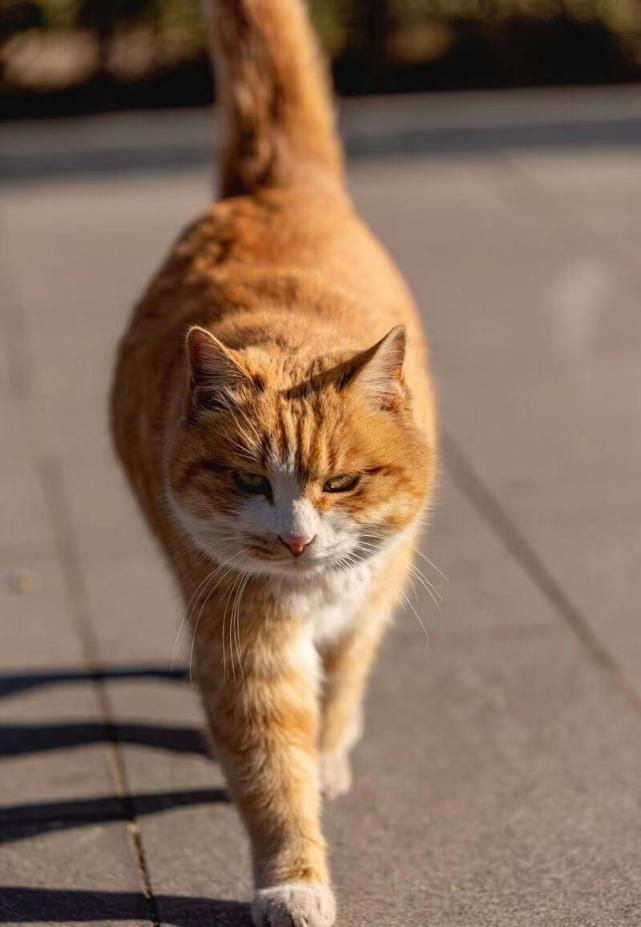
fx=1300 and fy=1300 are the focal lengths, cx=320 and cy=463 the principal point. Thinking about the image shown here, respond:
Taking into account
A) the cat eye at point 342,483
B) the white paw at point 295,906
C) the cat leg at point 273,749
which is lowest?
the white paw at point 295,906

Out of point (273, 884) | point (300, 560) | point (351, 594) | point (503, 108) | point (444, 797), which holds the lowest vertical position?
point (503, 108)

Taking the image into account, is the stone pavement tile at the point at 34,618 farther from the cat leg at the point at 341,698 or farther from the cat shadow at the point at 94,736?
the cat leg at the point at 341,698

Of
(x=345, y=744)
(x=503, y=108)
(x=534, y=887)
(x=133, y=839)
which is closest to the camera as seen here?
(x=534, y=887)

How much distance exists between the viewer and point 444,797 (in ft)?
12.1

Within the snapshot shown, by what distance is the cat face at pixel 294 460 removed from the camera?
10.0ft

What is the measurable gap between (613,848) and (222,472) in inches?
57.1

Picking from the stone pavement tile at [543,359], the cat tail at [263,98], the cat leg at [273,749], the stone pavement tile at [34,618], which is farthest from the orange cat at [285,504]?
the stone pavement tile at [543,359]

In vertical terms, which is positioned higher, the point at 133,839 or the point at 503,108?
the point at 133,839

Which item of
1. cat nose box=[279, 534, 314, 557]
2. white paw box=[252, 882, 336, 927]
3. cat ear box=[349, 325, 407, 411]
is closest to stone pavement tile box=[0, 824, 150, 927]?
white paw box=[252, 882, 336, 927]

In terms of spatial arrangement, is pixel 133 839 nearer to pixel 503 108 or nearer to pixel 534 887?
pixel 534 887

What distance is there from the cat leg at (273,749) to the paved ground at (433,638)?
19 centimetres

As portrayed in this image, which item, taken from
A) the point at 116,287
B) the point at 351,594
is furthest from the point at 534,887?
the point at 116,287

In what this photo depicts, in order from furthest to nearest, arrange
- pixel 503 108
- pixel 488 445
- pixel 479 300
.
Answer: pixel 503 108 < pixel 479 300 < pixel 488 445

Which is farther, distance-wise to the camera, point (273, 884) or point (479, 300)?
point (479, 300)
